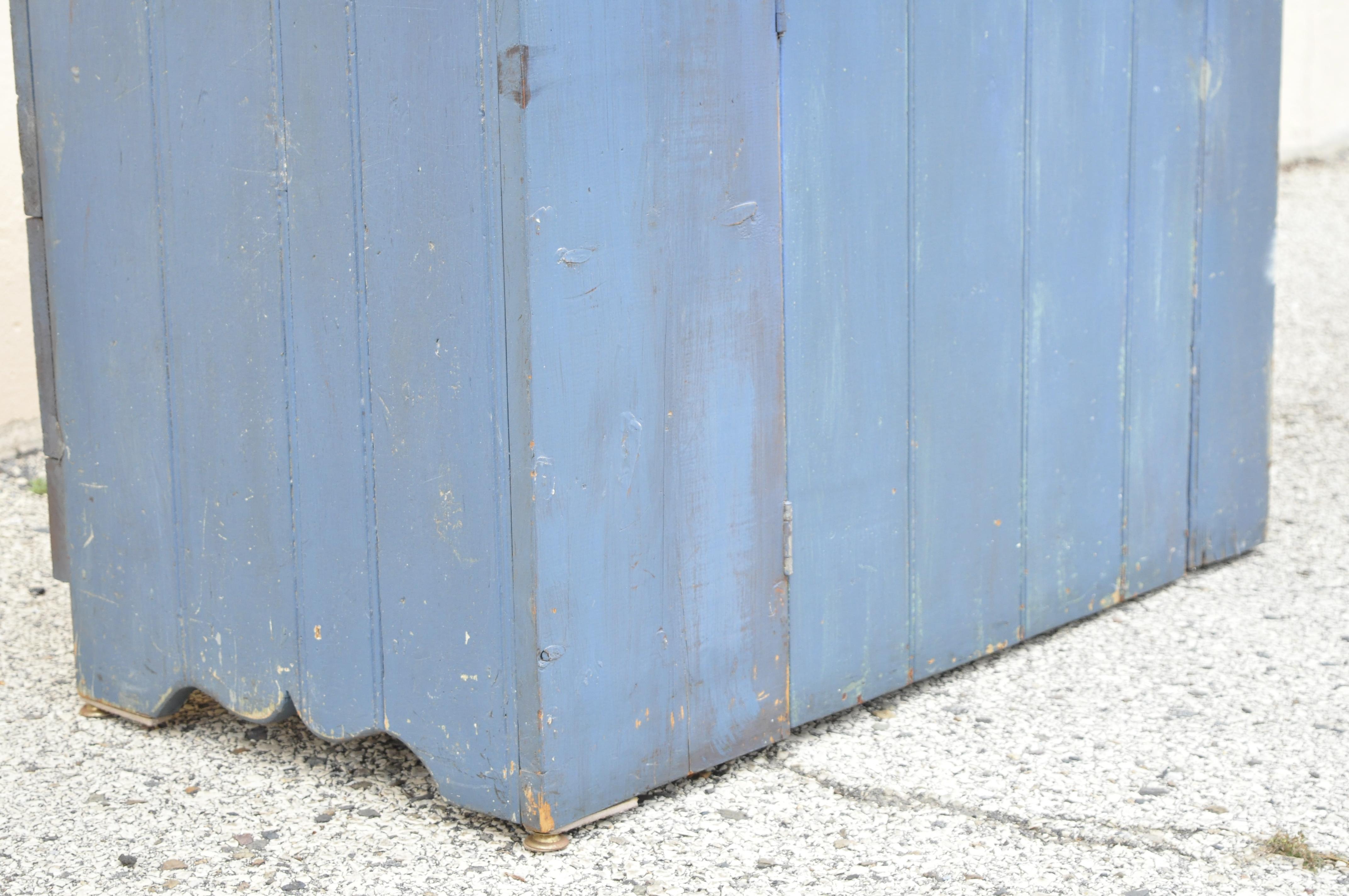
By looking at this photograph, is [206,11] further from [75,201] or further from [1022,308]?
[1022,308]

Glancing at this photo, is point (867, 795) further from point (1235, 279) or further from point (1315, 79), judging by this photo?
point (1315, 79)

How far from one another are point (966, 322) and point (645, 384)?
33.4 inches

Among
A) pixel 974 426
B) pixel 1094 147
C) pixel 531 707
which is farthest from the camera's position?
pixel 1094 147

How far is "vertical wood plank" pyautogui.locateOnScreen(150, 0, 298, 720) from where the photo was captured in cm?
221

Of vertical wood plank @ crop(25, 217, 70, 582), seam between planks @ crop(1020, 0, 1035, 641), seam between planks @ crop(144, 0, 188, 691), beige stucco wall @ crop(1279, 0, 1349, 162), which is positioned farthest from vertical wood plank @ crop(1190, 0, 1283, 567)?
beige stucco wall @ crop(1279, 0, 1349, 162)

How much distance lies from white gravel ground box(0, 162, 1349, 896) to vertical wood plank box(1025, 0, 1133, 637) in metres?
0.20

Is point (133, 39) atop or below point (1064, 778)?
atop

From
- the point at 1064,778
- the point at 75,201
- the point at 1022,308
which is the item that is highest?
the point at 75,201

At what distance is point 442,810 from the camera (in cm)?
218

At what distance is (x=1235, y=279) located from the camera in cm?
334

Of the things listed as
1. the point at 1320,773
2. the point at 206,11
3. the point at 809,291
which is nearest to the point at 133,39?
the point at 206,11

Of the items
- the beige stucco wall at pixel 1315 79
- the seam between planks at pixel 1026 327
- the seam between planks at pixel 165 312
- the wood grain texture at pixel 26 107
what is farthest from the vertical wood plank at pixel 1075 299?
the beige stucco wall at pixel 1315 79

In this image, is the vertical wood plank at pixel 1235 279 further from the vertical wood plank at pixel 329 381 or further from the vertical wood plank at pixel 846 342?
the vertical wood plank at pixel 329 381

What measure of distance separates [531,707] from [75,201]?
131 centimetres
